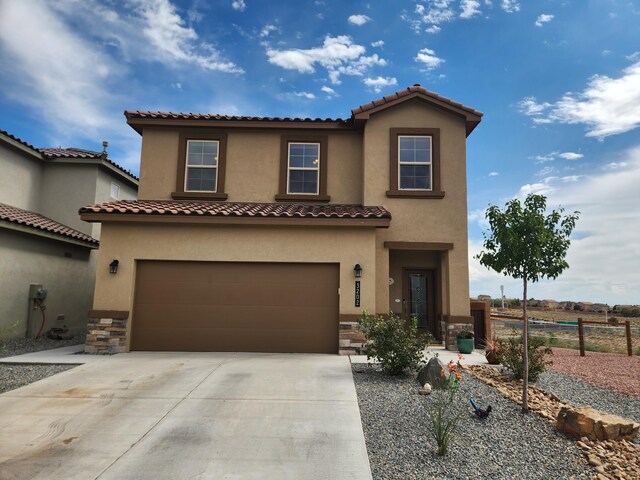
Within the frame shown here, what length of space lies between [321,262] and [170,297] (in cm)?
413

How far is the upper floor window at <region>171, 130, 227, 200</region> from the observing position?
12227 millimetres

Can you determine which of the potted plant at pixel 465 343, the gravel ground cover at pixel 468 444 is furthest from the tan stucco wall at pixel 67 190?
the potted plant at pixel 465 343

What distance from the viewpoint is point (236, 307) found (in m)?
10.3

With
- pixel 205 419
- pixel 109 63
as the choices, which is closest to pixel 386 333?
pixel 205 419

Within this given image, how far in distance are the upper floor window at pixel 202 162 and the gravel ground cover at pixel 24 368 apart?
18.8 ft

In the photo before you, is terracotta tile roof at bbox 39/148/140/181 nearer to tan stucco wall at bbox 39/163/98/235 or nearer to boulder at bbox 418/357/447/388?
tan stucco wall at bbox 39/163/98/235

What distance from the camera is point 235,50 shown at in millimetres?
14047

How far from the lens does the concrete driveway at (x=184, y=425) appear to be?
13.8 ft

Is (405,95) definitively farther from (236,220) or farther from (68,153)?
Answer: (68,153)

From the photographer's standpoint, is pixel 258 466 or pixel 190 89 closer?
pixel 258 466

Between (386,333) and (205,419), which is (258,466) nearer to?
(205,419)

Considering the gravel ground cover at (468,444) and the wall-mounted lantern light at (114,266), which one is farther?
the wall-mounted lantern light at (114,266)

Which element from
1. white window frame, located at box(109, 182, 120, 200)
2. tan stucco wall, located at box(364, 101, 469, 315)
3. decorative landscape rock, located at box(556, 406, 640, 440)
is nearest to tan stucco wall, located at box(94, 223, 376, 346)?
tan stucco wall, located at box(364, 101, 469, 315)

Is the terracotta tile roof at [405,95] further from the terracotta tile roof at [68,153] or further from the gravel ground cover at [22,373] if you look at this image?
the terracotta tile roof at [68,153]
